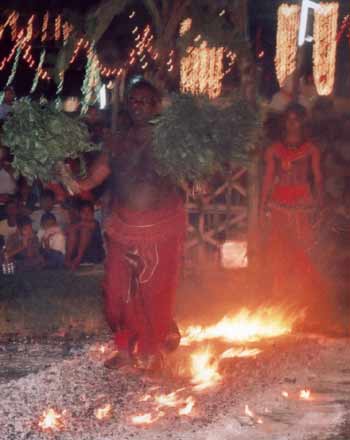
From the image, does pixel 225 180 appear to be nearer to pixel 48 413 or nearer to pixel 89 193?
pixel 89 193

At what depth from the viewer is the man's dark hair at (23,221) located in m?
11.4

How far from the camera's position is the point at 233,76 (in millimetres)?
14297

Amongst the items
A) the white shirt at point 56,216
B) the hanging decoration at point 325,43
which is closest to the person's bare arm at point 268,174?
the white shirt at point 56,216

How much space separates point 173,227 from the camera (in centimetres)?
643

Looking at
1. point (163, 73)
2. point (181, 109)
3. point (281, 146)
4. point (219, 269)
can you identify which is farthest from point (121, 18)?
point (181, 109)

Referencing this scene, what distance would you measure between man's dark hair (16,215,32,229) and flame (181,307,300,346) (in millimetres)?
4016

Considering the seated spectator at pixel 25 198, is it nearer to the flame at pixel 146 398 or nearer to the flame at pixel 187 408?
the flame at pixel 146 398

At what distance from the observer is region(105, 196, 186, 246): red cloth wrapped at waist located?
20.9 feet

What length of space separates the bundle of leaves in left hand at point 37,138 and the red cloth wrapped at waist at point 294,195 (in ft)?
10.8

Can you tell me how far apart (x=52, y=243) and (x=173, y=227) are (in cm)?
528

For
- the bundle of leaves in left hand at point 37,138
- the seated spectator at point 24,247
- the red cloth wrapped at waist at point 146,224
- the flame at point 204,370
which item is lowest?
the flame at point 204,370

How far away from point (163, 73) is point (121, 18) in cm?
354

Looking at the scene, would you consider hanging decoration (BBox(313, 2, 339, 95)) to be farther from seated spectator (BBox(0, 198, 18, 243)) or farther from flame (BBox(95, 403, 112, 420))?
flame (BBox(95, 403, 112, 420))

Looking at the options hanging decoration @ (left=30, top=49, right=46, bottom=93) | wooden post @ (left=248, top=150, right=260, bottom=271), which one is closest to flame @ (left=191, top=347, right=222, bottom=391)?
wooden post @ (left=248, top=150, right=260, bottom=271)
